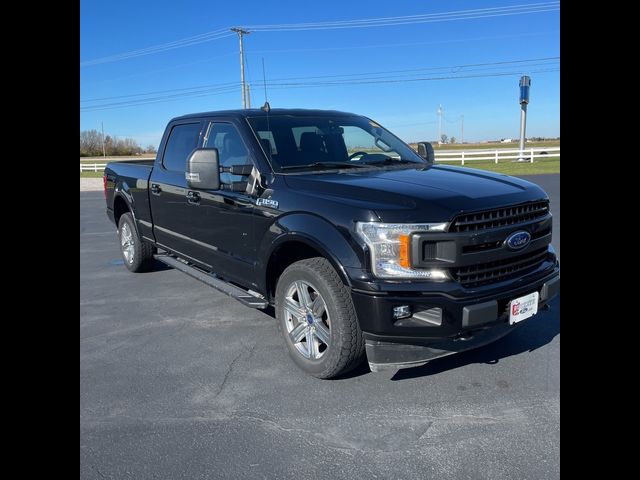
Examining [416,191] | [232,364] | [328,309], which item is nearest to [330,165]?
[416,191]

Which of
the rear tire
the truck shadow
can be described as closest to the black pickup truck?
the truck shadow

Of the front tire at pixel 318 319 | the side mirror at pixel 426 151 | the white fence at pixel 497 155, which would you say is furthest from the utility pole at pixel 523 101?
the front tire at pixel 318 319

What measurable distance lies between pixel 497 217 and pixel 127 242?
5390 mm

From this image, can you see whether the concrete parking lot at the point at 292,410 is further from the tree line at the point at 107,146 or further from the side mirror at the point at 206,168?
the tree line at the point at 107,146

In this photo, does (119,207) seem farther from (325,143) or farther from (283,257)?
(283,257)

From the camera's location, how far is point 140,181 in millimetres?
6180

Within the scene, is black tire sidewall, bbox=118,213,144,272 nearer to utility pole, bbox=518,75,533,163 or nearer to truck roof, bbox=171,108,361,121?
truck roof, bbox=171,108,361,121

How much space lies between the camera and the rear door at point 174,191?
5.18m

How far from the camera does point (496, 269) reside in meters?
3.21

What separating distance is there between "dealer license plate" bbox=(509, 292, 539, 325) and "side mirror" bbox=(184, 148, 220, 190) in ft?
7.57

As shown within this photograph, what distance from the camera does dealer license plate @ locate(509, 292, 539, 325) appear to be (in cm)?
324
